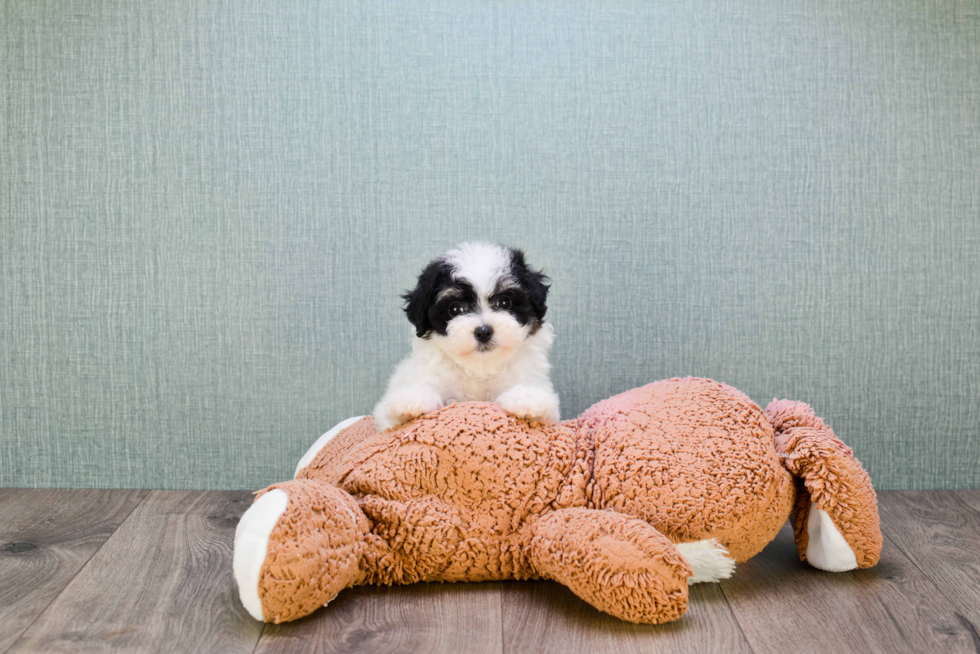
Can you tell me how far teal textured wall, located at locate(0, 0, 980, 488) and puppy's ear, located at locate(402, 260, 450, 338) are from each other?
527 millimetres

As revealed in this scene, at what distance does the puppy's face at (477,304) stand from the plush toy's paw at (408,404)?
0.32 feet

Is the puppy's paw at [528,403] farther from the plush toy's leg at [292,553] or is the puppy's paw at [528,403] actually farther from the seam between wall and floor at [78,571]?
the seam between wall and floor at [78,571]

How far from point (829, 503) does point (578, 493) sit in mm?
487

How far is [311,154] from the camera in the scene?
2.15 m

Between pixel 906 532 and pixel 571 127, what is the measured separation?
4.32 feet

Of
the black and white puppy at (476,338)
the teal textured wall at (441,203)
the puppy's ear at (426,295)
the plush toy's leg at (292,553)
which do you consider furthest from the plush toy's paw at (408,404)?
the teal textured wall at (441,203)

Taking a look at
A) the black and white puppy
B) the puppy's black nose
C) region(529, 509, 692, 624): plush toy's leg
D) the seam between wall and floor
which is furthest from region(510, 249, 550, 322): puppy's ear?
the seam between wall and floor

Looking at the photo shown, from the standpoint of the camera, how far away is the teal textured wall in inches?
84.3

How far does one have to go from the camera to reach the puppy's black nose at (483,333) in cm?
157

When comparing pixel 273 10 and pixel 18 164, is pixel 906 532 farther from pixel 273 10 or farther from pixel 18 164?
pixel 18 164

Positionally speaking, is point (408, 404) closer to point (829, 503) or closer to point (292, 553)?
point (292, 553)

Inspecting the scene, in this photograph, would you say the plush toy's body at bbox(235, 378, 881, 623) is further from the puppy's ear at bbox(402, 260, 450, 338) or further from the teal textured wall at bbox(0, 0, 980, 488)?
the teal textured wall at bbox(0, 0, 980, 488)

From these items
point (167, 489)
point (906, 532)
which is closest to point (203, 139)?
point (167, 489)

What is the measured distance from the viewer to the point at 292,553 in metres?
1.28
